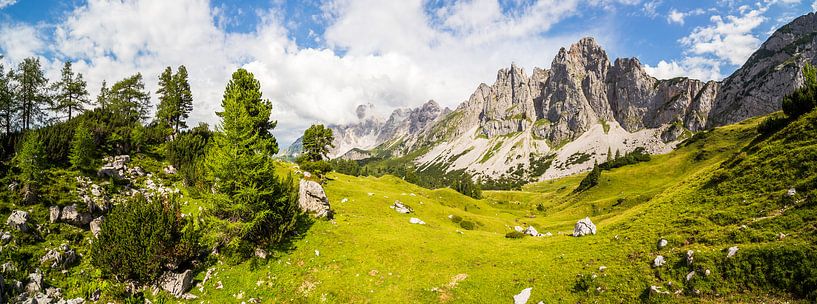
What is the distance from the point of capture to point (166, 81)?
7519 centimetres

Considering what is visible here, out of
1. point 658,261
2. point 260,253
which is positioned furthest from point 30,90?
point 658,261

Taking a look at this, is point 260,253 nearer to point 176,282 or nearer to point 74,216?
point 176,282

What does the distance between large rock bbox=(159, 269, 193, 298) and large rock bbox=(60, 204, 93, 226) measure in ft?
42.5

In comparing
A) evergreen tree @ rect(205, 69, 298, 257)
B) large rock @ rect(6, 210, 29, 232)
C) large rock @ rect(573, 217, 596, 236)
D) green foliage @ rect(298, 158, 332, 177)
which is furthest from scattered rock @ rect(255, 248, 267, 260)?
green foliage @ rect(298, 158, 332, 177)

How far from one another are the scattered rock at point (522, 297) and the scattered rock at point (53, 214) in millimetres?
41321

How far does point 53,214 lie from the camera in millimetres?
31000

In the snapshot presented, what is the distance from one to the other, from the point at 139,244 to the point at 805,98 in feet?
241

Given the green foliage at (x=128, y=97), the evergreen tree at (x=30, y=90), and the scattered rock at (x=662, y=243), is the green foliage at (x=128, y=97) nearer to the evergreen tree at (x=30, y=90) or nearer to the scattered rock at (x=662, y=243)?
the evergreen tree at (x=30, y=90)

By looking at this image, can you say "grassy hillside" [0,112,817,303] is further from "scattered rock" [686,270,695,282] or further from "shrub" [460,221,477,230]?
"shrub" [460,221,477,230]

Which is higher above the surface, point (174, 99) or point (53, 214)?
point (174, 99)

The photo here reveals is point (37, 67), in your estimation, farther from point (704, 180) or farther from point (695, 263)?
point (704, 180)

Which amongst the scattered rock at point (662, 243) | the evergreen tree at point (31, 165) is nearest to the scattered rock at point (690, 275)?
the scattered rock at point (662, 243)

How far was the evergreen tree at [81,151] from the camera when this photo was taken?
137 ft

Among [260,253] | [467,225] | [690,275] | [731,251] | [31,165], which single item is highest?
[31,165]
